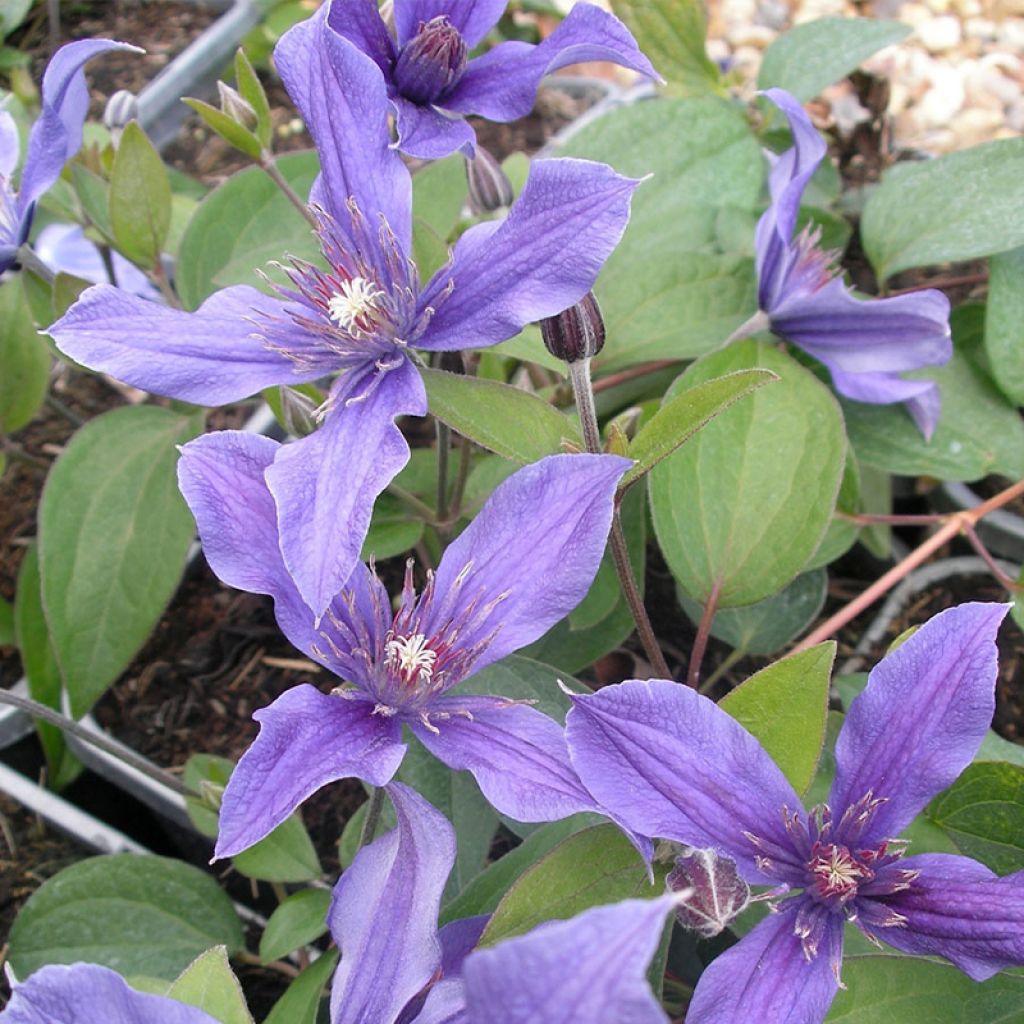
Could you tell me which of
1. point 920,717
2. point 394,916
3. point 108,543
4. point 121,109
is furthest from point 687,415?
point 121,109

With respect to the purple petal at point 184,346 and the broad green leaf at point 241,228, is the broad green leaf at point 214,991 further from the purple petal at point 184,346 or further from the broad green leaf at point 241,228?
the broad green leaf at point 241,228

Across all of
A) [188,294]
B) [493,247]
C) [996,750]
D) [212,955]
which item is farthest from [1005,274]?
[212,955]

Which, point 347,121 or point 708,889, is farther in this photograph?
point 347,121

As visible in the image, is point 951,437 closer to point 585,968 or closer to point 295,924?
point 295,924

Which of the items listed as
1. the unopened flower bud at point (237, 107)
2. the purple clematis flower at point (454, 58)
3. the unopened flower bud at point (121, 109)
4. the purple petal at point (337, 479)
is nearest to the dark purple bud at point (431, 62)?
the purple clematis flower at point (454, 58)

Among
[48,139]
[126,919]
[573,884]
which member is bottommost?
[126,919]

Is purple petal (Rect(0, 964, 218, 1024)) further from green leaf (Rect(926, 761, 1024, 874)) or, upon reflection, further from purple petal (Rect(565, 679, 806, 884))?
green leaf (Rect(926, 761, 1024, 874))

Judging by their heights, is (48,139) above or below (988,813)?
above
